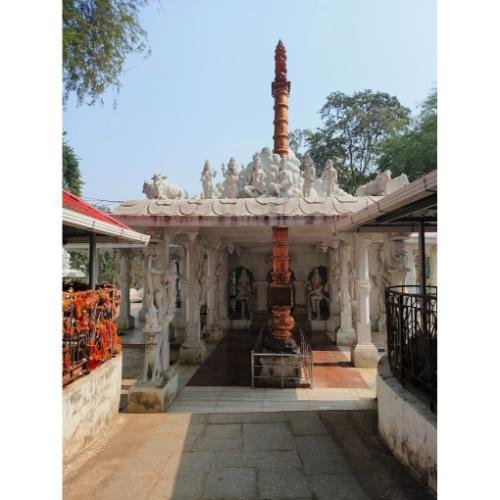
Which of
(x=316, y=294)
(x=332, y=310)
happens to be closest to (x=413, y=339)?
(x=332, y=310)

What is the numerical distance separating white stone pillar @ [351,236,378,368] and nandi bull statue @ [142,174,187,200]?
15.5 feet

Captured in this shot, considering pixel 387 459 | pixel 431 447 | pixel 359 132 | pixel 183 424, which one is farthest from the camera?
pixel 359 132

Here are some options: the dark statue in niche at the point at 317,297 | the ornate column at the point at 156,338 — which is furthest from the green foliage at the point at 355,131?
the ornate column at the point at 156,338

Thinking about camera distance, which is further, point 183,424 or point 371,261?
point 371,261

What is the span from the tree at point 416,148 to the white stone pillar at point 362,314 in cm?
1607

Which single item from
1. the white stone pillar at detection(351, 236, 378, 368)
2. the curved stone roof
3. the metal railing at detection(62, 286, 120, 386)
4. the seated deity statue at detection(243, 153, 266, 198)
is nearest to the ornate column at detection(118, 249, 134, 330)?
the seated deity statue at detection(243, 153, 266, 198)

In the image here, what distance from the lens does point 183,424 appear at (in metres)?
5.28

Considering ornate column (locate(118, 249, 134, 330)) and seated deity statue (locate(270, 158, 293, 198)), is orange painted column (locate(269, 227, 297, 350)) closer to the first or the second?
seated deity statue (locate(270, 158, 293, 198))

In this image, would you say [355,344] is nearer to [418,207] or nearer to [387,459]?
[387,459]

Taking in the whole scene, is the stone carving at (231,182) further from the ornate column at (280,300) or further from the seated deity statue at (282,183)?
the ornate column at (280,300)

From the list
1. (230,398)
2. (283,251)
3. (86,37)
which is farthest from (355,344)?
(86,37)

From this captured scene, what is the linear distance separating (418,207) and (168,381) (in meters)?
5.13

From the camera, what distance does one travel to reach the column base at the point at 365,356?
8.99m

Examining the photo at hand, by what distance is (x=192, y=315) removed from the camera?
31.7ft
